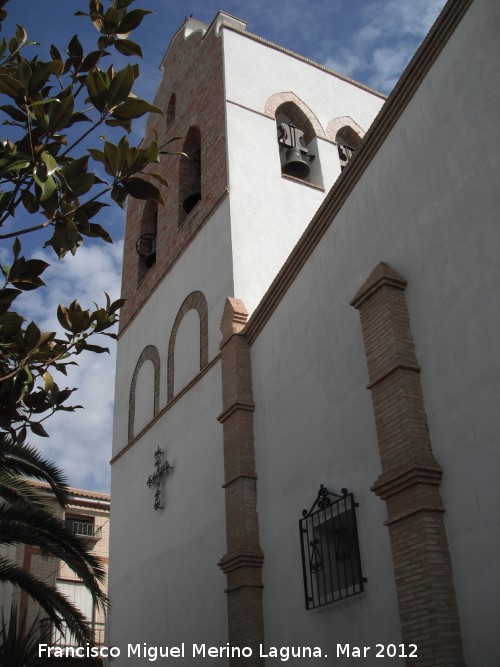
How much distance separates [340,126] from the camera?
16.3 m

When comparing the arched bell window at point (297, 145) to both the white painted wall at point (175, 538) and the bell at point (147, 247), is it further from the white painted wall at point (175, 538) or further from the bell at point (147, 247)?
the white painted wall at point (175, 538)

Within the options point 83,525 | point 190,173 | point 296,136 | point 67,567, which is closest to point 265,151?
point 296,136

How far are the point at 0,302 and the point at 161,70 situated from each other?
15864 millimetres

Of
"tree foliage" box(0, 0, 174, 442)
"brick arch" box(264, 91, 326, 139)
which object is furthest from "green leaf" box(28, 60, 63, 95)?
"brick arch" box(264, 91, 326, 139)

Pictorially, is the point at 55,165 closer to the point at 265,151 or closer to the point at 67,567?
the point at 265,151

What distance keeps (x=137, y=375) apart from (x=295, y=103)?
6.38 metres

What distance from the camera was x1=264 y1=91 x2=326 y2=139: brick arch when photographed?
15219mm

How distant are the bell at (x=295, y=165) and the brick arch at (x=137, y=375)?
13.9 ft

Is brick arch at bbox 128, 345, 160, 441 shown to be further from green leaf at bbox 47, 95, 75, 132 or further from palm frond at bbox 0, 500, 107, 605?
green leaf at bbox 47, 95, 75, 132

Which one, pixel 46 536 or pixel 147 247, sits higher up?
pixel 147 247

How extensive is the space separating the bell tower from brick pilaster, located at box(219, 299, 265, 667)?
1.60 feet

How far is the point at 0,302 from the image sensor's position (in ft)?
15.9

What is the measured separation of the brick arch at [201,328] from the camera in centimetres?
1270

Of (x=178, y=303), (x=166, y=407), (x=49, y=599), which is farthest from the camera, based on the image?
(x=178, y=303)
